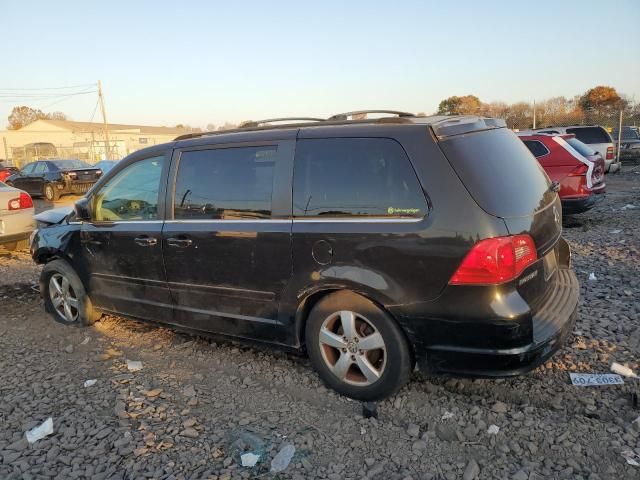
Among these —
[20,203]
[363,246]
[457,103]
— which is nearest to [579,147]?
[363,246]

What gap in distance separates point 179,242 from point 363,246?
5.22 ft

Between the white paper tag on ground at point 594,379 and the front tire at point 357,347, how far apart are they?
4.08ft

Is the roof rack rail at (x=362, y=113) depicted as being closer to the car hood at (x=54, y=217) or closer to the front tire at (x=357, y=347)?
the front tire at (x=357, y=347)

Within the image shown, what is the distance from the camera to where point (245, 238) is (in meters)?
3.50

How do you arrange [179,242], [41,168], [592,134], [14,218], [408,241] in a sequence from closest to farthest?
1. [408,241]
2. [179,242]
3. [14,218]
4. [592,134]
5. [41,168]

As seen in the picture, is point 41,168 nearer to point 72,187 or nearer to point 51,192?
point 51,192

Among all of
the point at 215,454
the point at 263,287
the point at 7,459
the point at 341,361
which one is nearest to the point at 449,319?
the point at 341,361

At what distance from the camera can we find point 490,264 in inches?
107

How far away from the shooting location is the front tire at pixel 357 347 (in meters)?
3.06

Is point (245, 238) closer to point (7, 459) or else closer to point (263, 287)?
point (263, 287)

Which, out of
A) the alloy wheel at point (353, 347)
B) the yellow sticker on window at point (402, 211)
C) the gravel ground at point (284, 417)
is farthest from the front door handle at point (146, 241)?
the yellow sticker on window at point (402, 211)

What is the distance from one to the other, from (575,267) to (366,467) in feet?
14.7

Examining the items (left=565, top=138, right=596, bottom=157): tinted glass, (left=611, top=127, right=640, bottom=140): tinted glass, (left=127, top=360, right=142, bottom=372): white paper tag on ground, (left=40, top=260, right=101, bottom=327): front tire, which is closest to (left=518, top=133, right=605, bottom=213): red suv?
(left=565, top=138, right=596, bottom=157): tinted glass

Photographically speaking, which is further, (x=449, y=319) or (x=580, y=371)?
(x=580, y=371)
